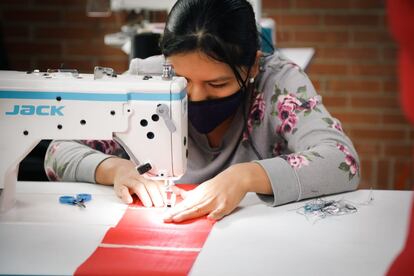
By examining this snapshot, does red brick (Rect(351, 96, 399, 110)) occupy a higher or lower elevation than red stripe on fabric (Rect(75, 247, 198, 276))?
lower

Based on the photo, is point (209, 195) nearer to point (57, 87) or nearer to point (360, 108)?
point (57, 87)

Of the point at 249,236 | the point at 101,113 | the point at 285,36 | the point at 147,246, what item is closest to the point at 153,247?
the point at 147,246

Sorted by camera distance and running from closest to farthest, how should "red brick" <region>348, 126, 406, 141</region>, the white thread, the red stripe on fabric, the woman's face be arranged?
1. the red stripe on fabric
2. the white thread
3. the woman's face
4. "red brick" <region>348, 126, 406, 141</region>

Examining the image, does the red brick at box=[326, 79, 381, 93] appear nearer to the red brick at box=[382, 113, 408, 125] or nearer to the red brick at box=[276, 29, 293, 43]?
the red brick at box=[382, 113, 408, 125]

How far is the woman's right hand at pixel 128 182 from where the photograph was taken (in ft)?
5.61

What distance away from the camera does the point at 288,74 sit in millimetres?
2006

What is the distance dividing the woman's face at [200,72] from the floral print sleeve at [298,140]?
0.17 meters

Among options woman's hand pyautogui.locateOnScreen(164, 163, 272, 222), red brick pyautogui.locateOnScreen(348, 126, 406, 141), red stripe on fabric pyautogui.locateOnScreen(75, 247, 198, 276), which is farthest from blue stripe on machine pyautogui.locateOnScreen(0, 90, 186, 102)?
red brick pyautogui.locateOnScreen(348, 126, 406, 141)

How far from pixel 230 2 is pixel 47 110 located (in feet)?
1.80

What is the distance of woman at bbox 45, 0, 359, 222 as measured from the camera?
1.70m

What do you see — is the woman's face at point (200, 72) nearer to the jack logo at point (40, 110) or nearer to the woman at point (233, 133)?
the woman at point (233, 133)

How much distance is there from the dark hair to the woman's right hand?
290 mm

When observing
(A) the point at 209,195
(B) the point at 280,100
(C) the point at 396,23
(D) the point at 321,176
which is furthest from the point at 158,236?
(C) the point at 396,23

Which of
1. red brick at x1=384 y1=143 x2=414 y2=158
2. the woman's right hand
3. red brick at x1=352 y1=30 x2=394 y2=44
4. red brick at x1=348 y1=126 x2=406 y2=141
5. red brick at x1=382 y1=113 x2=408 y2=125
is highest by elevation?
red brick at x1=352 y1=30 x2=394 y2=44
